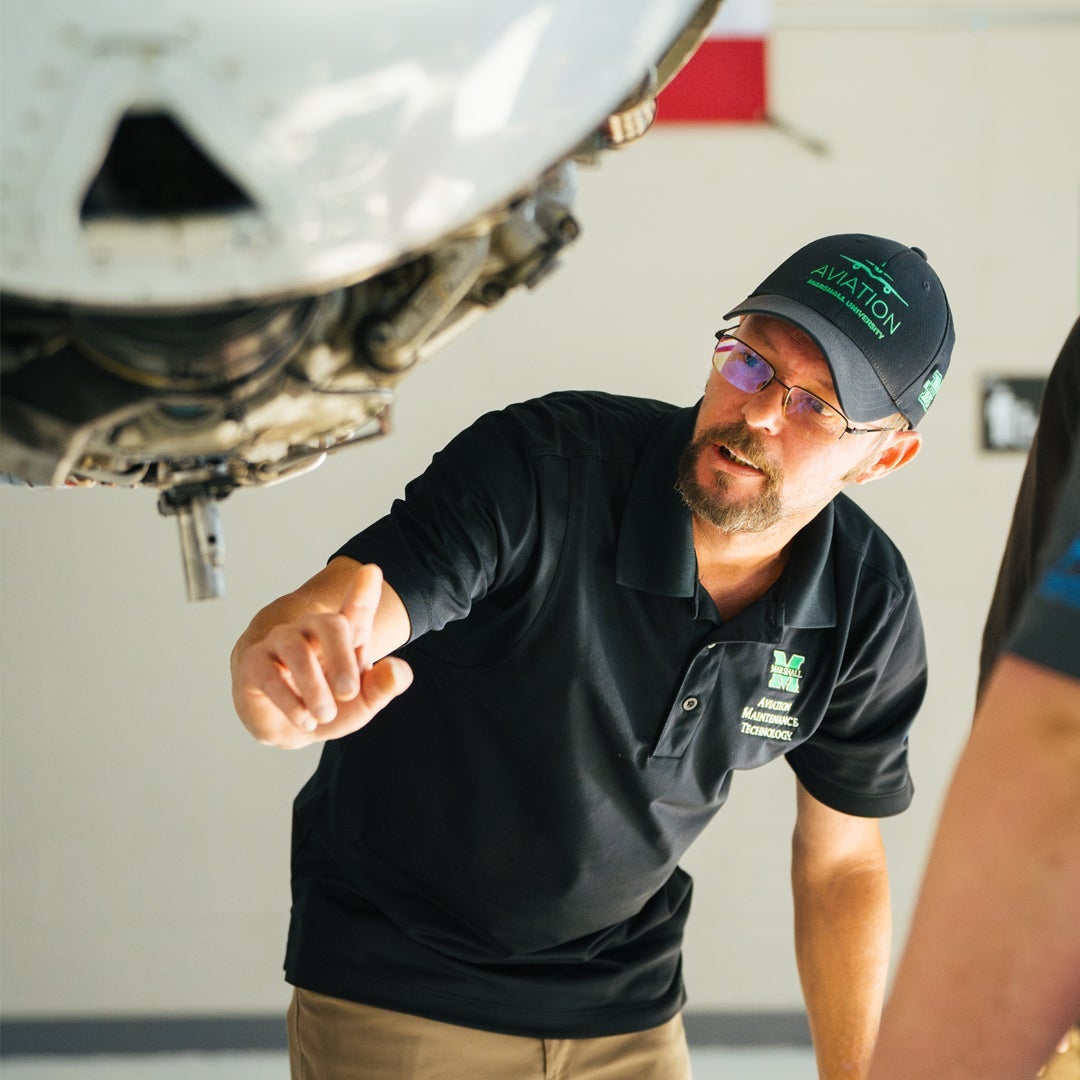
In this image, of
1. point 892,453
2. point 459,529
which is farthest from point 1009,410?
point 459,529

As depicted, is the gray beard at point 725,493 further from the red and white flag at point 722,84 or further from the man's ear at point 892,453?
the red and white flag at point 722,84

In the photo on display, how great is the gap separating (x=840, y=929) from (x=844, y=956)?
0.10 ft

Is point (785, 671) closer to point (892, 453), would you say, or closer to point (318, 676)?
point (892, 453)

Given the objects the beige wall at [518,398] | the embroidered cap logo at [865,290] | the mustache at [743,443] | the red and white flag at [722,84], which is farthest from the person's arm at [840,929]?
the red and white flag at [722,84]

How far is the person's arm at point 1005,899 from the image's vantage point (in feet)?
1.51

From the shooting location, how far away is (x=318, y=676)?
0.79 meters

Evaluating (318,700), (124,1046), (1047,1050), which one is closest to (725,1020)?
(124,1046)

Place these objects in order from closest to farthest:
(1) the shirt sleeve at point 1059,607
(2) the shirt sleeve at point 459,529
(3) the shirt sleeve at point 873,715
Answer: (1) the shirt sleeve at point 1059,607 → (2) the shirt sleeve at point 459,529 → (3) the shirt sleeve at point 873,715

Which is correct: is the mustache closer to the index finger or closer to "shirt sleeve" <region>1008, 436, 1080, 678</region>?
the index finger

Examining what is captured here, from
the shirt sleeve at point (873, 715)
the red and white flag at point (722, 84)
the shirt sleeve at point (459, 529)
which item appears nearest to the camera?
the shirt sleeve at point (459, 529)

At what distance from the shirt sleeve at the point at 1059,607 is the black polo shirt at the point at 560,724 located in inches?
26.7

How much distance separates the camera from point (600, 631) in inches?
47.2

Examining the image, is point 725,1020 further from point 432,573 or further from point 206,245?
point 206,245

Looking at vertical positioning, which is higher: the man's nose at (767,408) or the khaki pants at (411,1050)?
the man's nose at (767,408)
